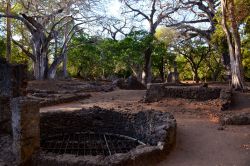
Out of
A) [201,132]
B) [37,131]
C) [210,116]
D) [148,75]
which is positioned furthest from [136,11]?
[37,131]

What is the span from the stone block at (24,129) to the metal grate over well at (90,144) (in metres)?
1.03

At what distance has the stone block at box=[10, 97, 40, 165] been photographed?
7.31 meters

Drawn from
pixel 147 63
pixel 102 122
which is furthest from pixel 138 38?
pixel 102 122

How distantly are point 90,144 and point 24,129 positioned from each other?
2.89 meters

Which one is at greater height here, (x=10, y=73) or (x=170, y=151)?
(x=10, y=73)

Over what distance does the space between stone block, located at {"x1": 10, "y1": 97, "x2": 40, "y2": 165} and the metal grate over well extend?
1.03 meters

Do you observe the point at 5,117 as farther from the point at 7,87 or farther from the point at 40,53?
the point at 40,53

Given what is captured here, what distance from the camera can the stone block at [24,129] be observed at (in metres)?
7.31

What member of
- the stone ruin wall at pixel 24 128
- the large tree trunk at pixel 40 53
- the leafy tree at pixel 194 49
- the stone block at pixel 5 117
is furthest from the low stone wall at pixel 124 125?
the leafy tree at pixel 194 49

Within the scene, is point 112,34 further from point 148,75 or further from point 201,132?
point 201,132

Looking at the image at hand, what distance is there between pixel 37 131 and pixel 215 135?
17.2ft

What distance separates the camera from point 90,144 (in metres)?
9.84

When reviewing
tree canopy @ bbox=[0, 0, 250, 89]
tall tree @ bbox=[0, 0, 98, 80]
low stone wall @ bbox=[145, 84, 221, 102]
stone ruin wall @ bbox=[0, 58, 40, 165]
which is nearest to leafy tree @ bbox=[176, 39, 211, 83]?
tree canopy @ bbox=[0, 0, 250, 89]

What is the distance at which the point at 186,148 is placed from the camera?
8.69 meters
